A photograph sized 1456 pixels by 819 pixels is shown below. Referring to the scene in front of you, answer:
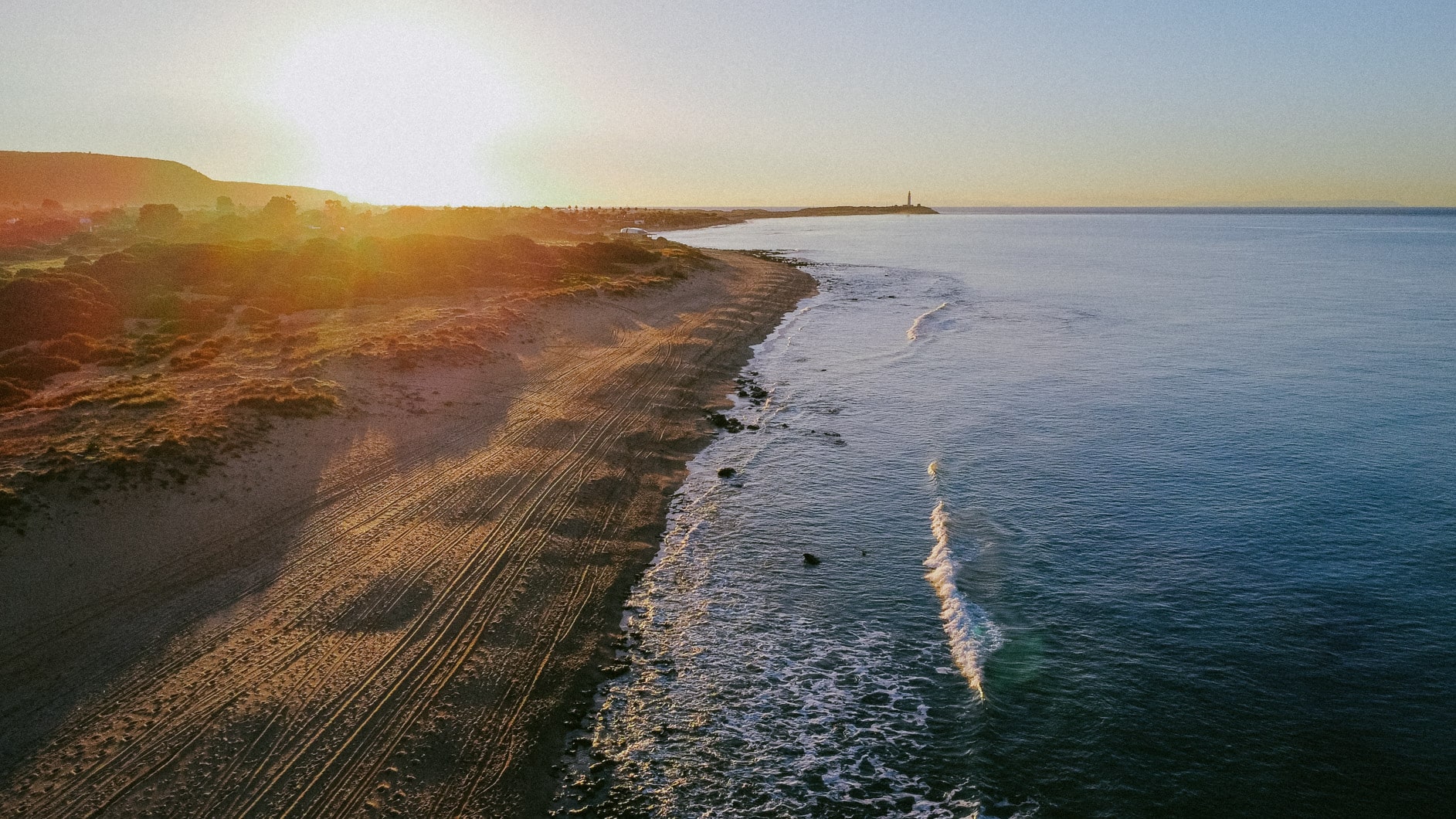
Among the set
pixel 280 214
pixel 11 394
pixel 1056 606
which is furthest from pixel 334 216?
pixel 1056 606

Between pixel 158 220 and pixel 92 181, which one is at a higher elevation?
pixel 92 181

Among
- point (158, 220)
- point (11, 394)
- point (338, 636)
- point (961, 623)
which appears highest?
point (158, 220)

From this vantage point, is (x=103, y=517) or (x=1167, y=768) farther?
(x=103, y=517)

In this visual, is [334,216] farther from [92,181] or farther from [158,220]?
[92,181]

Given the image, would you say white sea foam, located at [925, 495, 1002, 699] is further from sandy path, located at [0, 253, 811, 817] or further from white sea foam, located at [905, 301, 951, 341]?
white sea foam, located at [905, 301, 951, 341]

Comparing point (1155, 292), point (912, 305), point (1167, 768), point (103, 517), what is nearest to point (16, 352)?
point (103, 517)

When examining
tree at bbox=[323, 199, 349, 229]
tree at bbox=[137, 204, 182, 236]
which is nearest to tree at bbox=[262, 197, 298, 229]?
tree at bbox=[323, 199, 349, 229]

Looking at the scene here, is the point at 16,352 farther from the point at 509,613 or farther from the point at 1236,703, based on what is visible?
the point at 1236,703
